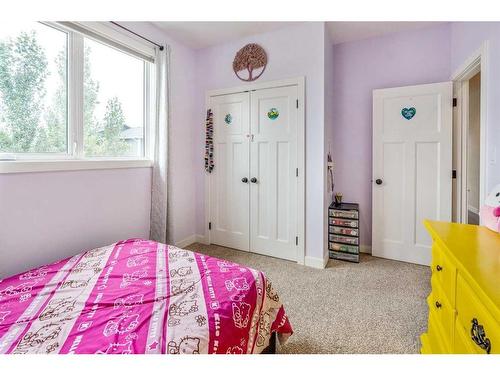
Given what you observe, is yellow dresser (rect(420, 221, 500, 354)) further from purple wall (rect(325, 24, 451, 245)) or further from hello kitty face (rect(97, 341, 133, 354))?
purple wall (rect(325, 24, 451, 245))

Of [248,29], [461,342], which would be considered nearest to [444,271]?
[461,342]

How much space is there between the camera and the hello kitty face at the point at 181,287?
124 cm

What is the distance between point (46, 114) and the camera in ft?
6.42

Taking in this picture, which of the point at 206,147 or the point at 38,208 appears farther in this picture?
the point at 206,147

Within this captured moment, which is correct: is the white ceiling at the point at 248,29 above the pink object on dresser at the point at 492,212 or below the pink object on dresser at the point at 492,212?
above

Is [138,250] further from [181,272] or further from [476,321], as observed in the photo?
[476,321]

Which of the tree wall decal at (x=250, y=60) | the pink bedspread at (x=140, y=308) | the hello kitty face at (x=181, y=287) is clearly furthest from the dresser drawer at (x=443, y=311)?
the tree wall decal at (x=250, y=60)

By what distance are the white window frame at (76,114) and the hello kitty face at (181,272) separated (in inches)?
49.6

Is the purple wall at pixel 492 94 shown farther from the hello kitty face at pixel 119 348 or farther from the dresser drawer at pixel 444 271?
the hello kitty face at pixel 119 348

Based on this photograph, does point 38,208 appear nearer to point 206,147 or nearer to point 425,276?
point 206,147

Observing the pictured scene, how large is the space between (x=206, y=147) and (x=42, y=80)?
5.70 feet

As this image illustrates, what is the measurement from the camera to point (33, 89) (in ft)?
6.15

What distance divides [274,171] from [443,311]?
2048mm
